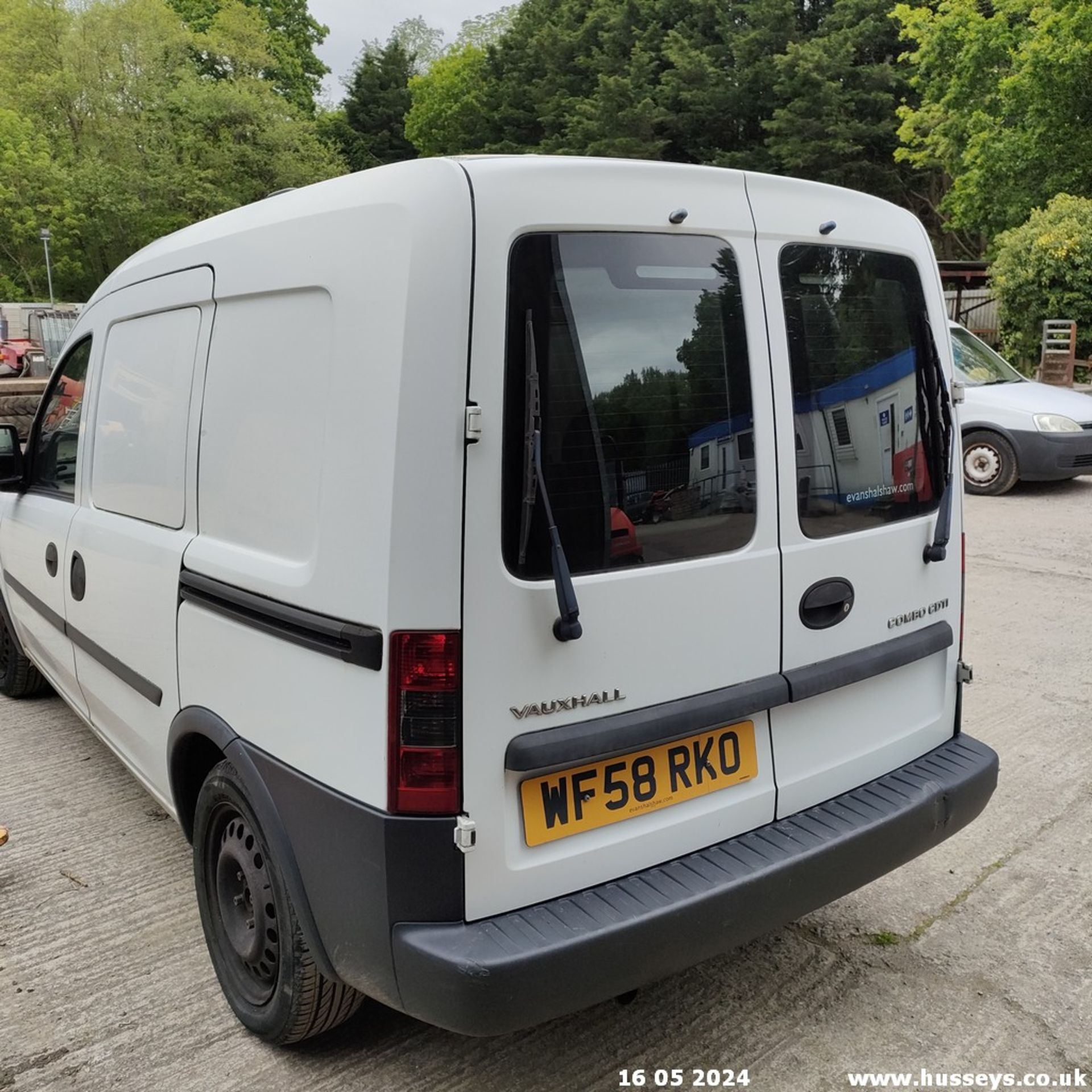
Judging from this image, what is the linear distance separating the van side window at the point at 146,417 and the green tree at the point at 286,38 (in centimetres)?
5165

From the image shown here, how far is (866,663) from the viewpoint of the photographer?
2604mm

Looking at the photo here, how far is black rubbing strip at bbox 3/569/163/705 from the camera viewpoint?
3012 mm

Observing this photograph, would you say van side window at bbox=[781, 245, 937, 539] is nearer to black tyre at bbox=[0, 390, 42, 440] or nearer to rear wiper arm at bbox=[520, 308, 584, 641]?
rear wiper arm at bbox=[520, 308, 584, 641]

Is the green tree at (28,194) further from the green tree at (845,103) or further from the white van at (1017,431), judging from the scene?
the white van at (1017,431)

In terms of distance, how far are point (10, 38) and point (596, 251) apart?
5255 cm

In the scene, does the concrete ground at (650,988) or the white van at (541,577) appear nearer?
the white van at (541,577)

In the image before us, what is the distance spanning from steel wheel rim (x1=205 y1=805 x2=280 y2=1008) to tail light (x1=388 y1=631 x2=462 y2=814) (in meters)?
0.60

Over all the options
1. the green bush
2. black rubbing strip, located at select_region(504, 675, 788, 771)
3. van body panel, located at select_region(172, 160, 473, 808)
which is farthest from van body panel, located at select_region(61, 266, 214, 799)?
the green bush

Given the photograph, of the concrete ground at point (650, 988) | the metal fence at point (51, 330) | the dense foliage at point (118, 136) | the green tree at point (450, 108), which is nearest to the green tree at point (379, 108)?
the green tree at point (450, 108)

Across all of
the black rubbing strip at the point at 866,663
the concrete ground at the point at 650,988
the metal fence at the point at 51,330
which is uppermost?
the metal fence at the point at 51,330

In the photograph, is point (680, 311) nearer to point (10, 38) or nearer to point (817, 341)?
point (817, 341)

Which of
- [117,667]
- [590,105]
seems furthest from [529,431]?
[590,105]

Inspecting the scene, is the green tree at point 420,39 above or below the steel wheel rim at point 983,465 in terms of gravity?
above

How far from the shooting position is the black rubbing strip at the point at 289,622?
2.02m
